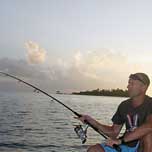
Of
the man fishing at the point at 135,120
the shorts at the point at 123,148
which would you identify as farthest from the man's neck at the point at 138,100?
the shorts at the point at 123,148

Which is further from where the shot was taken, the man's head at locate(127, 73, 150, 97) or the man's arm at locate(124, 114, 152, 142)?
the man's head at locate(127, 73, 150, 97)

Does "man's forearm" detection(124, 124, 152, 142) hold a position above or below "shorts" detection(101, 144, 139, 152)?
above

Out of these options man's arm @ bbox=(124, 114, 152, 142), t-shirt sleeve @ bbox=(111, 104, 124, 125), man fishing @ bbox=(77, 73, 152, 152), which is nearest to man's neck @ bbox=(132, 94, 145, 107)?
man fishing @ bbox=(77, 73, 152, 152)

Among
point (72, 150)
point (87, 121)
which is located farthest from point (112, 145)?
point (72, 150)

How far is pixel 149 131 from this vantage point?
7.23 meters

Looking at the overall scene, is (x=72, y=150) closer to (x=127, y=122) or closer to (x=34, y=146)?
(x=34, y=146)

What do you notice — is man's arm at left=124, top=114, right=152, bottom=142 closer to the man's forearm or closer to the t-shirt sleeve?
the man's forearm

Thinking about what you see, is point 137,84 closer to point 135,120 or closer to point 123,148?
point 135,120

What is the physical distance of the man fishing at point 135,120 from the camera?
7.24 metres

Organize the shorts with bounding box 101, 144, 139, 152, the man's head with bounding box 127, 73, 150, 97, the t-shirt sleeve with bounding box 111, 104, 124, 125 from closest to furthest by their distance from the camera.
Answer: the shorts with bounding box 101, 144, 139, 152 → the man's head with bounding box 127, 73, 150, 97 → the t-shirt sleeve with bounding box 111, 104, 124, 125

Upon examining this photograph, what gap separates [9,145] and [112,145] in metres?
12.6

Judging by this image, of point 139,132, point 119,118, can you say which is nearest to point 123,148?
point 139,132

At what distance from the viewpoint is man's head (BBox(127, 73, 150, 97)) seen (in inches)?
300

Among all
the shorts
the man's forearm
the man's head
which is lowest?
the shorts
